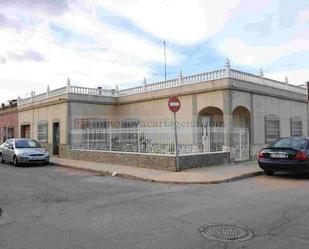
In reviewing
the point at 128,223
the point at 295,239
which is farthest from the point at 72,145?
the point at 295,239

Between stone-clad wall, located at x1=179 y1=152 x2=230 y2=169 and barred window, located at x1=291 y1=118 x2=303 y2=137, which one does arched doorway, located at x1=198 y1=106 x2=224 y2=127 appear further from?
barred window, located at x1=291 y1=118 x2=303 y2=137

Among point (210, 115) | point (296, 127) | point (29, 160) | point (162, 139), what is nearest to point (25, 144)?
point (29, 160)

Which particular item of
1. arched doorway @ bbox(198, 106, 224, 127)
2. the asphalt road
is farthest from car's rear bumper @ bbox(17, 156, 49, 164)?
arched doorway @ bbox(198, 106, 224, 127)

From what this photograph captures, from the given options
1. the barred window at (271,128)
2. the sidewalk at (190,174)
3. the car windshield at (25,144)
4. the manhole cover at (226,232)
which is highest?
the barred window at (271,128)

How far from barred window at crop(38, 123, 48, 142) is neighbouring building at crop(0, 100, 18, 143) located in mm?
5689

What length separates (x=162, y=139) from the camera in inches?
668

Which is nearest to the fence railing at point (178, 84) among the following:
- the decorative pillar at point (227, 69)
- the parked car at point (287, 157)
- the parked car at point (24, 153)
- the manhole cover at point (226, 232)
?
the decorative pillar at point (227, 69)

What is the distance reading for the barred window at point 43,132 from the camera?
28594 mm

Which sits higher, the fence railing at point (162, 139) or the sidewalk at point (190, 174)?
the fence railing at point (162, 139)

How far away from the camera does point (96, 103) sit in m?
27.2

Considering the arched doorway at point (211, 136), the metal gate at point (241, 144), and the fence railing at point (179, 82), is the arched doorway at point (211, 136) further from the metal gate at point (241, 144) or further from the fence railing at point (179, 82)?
the fence railing at point (179, 82)

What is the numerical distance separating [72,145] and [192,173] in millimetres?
11645

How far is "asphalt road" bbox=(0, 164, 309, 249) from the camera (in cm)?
→ 602

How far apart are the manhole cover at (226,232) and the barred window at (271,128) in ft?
55.2
